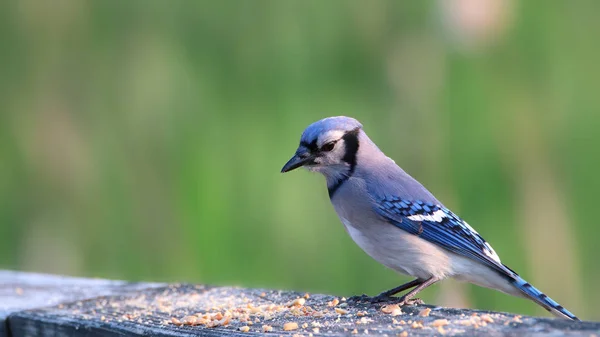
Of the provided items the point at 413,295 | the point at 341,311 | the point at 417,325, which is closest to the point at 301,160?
the point at 413,295

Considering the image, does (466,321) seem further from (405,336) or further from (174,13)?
(174,13)

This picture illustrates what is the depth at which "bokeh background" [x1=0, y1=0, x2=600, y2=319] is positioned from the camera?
11.6 feet

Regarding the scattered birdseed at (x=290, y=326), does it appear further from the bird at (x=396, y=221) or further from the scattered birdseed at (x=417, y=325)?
the bird at (x=396, y=221)

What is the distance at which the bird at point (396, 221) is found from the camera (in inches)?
105

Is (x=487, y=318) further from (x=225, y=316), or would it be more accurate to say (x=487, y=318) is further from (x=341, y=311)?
(x=225, y=316)

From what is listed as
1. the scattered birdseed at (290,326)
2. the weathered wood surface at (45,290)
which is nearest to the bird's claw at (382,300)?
the scattered birdseed at (290,326)

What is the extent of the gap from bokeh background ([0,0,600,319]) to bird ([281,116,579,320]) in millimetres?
651

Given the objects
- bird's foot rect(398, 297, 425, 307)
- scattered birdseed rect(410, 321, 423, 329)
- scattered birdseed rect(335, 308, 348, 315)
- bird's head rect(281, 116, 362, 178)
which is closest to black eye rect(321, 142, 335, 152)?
bird's head rect(281, 116, 362, 178)

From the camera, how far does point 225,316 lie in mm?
2240

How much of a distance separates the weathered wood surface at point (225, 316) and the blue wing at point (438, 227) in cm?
38

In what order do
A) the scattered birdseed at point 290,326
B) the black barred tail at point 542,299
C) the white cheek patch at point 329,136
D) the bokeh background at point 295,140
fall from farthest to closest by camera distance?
the bokeh background at point 295,140
the white cheek patch at point 329,136
the black barred tail at point 542,299
the scattered birdseed at point 290,326

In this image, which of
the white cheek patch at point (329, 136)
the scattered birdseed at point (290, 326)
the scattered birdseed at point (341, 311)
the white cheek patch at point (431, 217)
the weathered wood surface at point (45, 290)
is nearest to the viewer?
the scattered birdseed at point (290, 326)

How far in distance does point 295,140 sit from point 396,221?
90 cm

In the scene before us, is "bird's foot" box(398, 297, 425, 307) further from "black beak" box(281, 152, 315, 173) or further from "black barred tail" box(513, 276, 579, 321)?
"black beak" box(281, 152, 315, 173)
